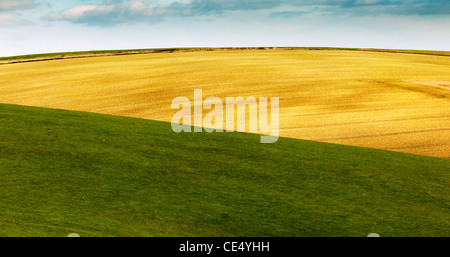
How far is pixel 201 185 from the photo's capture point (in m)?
8.03

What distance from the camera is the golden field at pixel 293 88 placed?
1455cm

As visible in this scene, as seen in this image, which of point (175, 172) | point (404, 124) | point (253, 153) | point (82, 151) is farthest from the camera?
point (404, 124)

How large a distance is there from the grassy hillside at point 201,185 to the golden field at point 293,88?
3272 millimetres

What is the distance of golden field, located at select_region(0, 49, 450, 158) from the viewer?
1455 centimetres

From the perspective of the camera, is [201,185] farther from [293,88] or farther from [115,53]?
[115,53]

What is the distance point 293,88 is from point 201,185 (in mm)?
13413

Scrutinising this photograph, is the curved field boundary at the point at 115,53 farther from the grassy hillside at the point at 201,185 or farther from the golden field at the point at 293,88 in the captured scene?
the grassy hillside at the point at 201,185

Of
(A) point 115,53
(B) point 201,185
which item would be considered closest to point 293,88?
(B) point 201,185

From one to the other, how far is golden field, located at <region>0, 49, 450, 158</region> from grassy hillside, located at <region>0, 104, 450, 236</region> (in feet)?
10.7

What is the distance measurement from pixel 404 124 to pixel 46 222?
39.5 ft

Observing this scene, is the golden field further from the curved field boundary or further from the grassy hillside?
the grassy hillside
